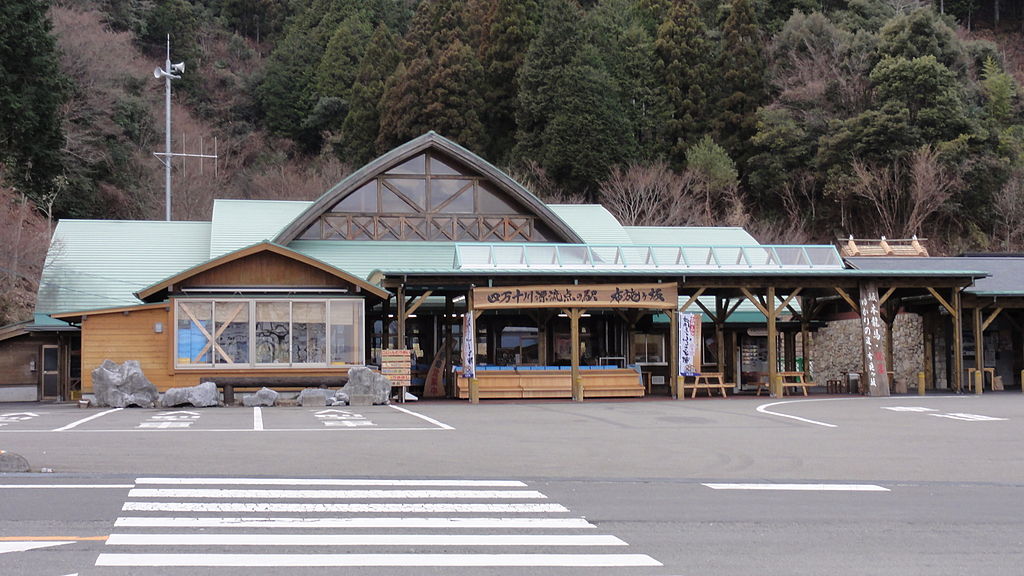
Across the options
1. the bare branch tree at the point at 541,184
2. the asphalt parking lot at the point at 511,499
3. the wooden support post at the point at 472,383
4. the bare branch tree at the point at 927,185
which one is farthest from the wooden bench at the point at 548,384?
the bare branch tree at the point at 927,185

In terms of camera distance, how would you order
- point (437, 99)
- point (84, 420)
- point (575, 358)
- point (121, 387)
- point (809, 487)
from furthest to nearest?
point (437, 99) → point (575, 358) → point (121, 387) → point (84, 420) → point (809, 487)

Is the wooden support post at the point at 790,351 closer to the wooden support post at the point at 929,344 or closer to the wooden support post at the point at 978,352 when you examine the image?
the wooden support post at the point at 929,344

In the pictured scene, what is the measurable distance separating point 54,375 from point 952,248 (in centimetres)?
3606

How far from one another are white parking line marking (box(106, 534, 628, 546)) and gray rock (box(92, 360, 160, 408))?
1415cm

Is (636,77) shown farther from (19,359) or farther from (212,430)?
(212,430)

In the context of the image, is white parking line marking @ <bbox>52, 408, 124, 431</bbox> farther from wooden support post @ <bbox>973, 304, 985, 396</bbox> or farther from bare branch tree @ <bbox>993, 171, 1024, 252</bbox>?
bare branch tree @ <bbox>993, 171, 1024, 252</bbox>

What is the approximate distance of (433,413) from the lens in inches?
727

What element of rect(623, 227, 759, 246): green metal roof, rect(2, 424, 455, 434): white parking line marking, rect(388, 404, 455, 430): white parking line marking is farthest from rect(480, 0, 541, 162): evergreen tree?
rect(2, 424, 455, 434): white parking line marking

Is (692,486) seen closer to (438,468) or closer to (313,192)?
(438,468)

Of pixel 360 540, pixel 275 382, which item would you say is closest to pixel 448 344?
pixel 275 382

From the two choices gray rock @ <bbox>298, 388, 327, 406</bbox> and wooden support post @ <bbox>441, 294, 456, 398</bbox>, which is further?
wooden support post @ <bbox>441, 294, 456, 398</bbox>

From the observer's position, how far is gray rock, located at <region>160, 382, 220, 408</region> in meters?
20.1

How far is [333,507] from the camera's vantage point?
8.20 meters

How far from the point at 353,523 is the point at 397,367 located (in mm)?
14072
